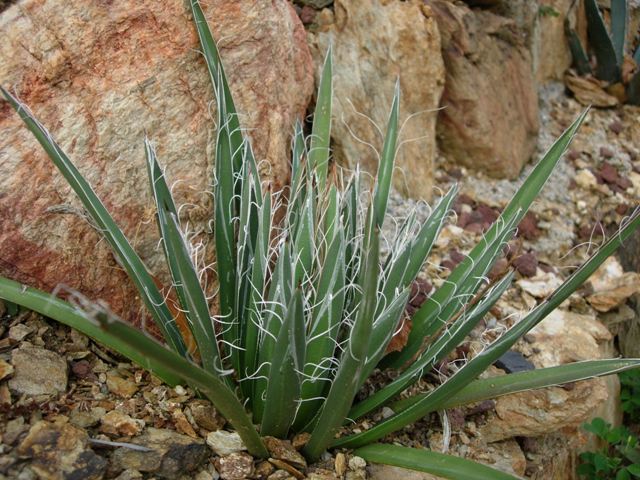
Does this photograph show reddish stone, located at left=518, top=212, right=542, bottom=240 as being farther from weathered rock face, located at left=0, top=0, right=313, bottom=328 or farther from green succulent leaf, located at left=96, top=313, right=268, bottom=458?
green succulent leaf, located at left=96, top=313, right=268, bottom=458

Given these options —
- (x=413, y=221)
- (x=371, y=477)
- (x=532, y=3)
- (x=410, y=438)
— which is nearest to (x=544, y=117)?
(x=532, y=3)

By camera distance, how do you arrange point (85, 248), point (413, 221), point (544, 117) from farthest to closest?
point (544, 117) < point (413, 221) < point (85, 248)

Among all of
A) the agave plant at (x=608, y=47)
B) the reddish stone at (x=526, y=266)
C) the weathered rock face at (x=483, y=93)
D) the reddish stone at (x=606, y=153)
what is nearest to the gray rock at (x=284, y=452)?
the reddish stone at (x=526, y=266)

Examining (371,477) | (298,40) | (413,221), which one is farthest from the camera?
(298,40)

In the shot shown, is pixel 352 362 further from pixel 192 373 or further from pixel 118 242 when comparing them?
pixel 118 242

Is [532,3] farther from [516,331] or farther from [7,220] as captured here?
[7,220]

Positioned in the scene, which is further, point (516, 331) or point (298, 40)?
point (298, 40)

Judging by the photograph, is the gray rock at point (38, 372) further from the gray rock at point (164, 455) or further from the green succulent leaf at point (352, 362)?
the green succulent leaf at point (352, 362)
